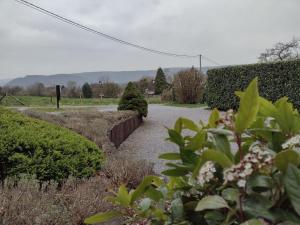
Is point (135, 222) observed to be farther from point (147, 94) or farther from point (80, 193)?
point (147, 94)

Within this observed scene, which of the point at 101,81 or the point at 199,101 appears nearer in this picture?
the point at 199,101

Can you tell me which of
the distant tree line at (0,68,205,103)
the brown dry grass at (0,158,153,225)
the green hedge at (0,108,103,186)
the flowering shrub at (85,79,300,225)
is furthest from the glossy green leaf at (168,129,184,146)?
the distant tree line at (0,68,205,103)

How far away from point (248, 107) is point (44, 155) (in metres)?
4.04

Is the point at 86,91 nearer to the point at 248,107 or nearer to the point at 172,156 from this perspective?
the point at 172,156

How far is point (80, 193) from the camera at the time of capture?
3.80 meters

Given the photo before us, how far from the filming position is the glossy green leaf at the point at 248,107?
1104mm

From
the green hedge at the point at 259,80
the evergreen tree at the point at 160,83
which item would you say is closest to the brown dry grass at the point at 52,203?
the green hedge at the point at 259,80

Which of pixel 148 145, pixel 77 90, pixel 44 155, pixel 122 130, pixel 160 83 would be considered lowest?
pixel 148 145

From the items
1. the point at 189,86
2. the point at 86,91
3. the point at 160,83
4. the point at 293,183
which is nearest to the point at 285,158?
the point at 293,183

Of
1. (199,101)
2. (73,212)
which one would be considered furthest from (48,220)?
(199,101)

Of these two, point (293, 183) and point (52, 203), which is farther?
point (52, 203)

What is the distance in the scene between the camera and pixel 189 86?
89.0 feet

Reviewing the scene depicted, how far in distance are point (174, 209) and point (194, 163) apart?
138 millimetres

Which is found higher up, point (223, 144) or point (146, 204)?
point (223, 144)
